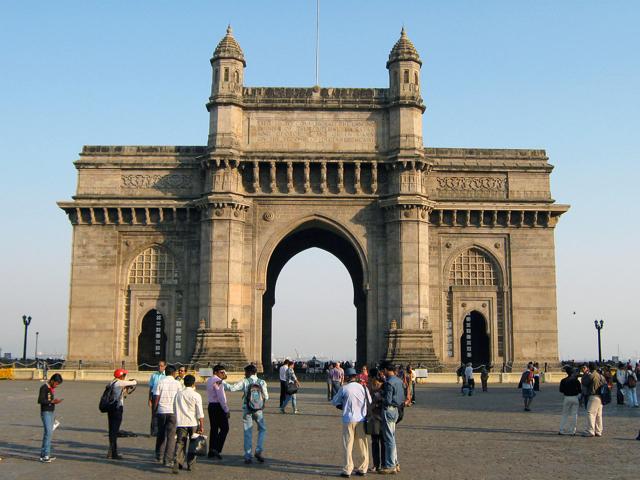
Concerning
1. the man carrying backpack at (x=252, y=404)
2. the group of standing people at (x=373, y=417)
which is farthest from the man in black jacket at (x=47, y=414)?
the group of standing people at (x=373, y=417)

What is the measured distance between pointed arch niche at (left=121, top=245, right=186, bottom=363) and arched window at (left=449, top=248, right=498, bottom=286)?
52.4 ft

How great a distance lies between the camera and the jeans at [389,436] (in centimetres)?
1502

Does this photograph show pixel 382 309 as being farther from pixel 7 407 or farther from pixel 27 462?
pixel 27 462

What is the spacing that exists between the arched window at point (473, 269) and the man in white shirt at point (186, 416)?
110 feet

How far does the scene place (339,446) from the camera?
18.3 m

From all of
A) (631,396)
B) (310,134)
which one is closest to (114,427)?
(631,396)

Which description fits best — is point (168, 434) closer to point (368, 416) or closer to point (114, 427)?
point (114, 427)

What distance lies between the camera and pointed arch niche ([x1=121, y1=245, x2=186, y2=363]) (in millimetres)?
46250

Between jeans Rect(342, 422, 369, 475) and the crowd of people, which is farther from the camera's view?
the crowd of people

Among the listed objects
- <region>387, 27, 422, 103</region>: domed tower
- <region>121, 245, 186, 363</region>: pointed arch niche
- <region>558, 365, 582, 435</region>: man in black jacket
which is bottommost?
<region>558, 365, 582, 435</region>: man in black jacket

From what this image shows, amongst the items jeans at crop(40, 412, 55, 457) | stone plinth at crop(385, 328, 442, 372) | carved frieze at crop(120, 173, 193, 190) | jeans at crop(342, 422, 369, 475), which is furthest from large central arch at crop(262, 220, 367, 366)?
jeans at crop(342, 422, 369, 475)

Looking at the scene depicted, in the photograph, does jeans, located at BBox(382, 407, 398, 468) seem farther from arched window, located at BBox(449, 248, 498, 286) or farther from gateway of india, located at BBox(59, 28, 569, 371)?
arched window, located at BBox(449, 248, 498, 286)

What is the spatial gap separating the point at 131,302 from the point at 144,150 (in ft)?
29.2

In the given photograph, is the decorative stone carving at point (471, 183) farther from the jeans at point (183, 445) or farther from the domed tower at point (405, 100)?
the jeans at point (183, 445)
